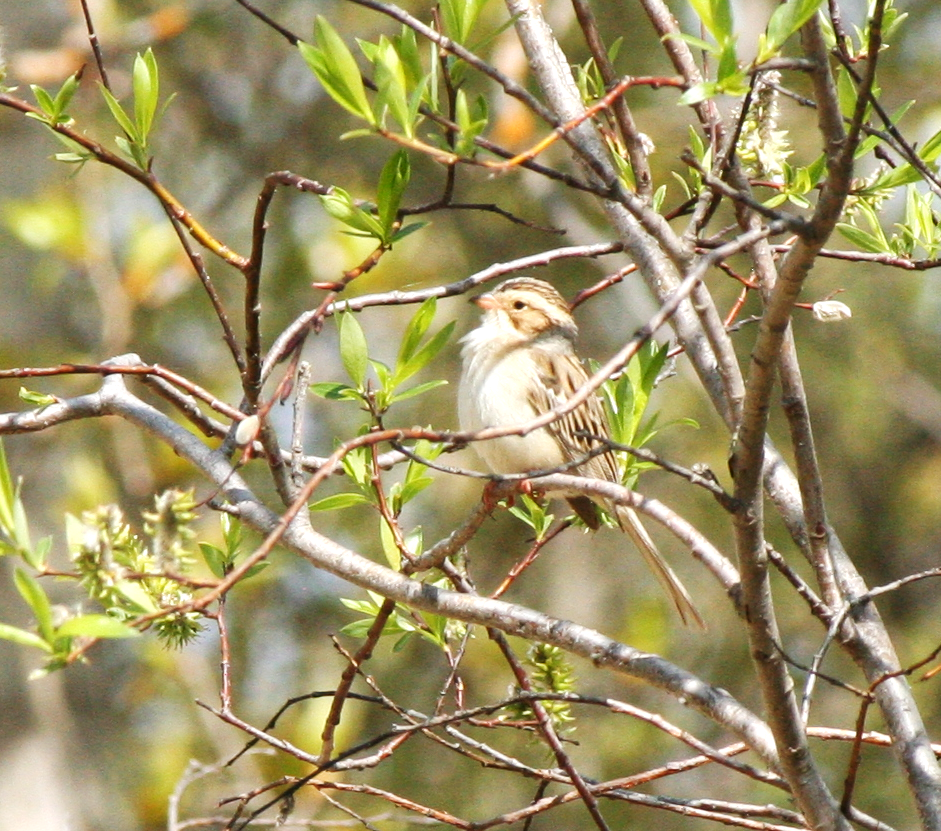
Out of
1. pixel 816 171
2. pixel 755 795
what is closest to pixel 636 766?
pixel 755 795

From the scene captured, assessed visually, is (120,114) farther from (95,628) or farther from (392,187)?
(95,628)

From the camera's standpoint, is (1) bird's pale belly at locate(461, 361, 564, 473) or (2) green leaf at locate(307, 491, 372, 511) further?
(1) bird's pale belly at locate(461, 361, 564, 473)

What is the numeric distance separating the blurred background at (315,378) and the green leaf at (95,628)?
146 inches

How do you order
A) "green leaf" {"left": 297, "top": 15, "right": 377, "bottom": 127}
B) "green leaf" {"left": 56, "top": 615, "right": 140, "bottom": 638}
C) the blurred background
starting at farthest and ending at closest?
the blurred background < "green leaf" {"left": 297, "top": 15, "right": 377, "bottom": 127} < "green leaf" {"left": 56, "top": 615, "right": 140, "bottom": 638}

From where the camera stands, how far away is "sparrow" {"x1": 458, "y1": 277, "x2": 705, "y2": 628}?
3.64 meters

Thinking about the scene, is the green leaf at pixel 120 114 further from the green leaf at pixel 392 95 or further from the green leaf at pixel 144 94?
the green leaf at pixel 392 95

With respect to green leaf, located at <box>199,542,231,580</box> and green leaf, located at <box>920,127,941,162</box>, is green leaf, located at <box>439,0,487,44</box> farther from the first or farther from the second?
green leaf, located at <box>199,542,231,580</box>

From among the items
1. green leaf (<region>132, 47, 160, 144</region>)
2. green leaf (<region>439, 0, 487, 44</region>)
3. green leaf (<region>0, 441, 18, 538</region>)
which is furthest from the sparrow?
green leaf (<region>0, 441, 18, 538</region>)

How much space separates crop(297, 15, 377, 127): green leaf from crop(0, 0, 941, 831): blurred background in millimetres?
3559

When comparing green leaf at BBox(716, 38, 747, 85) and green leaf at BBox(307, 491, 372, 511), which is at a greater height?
green leaf at BBox(716, 38, 747, 85)

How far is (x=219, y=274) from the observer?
727 cm

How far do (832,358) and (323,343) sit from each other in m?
3.17

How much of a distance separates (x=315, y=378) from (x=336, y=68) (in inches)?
241

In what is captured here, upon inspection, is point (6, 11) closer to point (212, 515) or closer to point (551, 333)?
point (212, 515)
